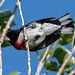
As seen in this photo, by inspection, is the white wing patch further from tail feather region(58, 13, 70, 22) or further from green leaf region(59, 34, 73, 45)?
green leaf region(59, 34, 73, 45)

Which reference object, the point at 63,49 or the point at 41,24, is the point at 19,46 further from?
the point at 63,49

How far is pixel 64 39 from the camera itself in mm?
2908

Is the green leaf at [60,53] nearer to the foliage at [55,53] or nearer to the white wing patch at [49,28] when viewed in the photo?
the foliage at [55,53]

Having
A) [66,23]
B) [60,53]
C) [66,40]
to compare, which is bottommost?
[60,53]

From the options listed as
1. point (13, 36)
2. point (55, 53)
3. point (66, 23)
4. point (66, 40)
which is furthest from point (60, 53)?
point (13, 36)

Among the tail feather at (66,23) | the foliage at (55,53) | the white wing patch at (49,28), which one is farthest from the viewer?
the white wing patch at (49,28)

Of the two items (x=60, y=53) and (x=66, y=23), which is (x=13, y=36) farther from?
(x=60, y=53)

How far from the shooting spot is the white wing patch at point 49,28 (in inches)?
137

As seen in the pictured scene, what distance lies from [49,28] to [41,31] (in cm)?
14

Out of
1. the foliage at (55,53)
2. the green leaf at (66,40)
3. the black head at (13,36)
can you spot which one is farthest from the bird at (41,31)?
the foliage at (55,53)

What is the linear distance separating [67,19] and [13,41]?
3.10 ft

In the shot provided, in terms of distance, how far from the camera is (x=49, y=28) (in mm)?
3520

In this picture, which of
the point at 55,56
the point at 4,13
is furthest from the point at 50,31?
the point at 4,13

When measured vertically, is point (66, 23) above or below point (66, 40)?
above
